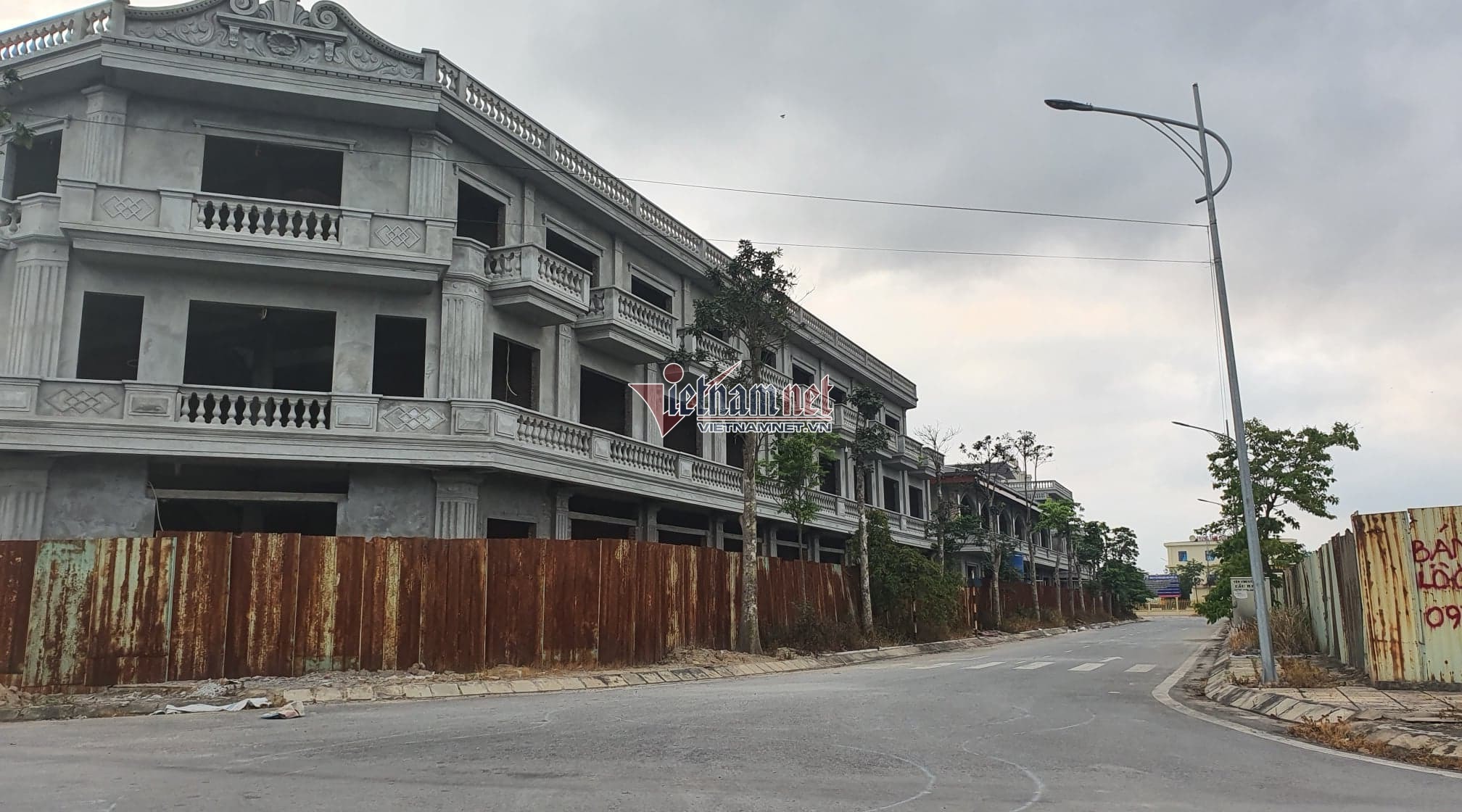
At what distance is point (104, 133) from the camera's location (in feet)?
58.4

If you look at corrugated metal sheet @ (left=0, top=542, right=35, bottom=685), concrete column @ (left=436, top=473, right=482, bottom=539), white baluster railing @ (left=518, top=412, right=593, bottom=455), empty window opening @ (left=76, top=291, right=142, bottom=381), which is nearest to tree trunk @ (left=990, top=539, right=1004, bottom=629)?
white baluster railing @ (left=518, top=412, right=593, bottom=455)

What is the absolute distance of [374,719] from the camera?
416 inches

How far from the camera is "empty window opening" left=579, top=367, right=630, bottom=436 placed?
81.6ft

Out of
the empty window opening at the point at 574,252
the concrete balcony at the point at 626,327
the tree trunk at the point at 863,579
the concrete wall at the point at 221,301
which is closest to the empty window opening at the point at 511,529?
the concrete wall at the point at 221,301

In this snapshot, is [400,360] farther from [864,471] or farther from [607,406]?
[864,471]

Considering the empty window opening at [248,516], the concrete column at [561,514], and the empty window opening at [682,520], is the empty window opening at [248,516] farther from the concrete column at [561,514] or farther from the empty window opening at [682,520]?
the empty window opening at [682,520]

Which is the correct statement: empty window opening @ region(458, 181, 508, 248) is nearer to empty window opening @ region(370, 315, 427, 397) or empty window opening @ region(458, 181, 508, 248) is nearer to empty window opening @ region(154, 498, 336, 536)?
empty window opening @ region(370, 315, 427, 397)

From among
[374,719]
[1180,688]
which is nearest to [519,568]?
[374,719]

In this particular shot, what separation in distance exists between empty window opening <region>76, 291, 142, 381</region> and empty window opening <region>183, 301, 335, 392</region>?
94cm

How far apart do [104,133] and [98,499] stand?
647 centimetres

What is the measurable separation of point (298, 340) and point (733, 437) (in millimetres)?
13675

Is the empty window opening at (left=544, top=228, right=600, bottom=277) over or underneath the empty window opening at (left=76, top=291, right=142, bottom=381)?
over

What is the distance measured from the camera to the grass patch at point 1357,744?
7.42 metres

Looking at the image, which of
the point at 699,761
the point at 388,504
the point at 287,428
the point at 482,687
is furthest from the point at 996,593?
the point at 699,761
